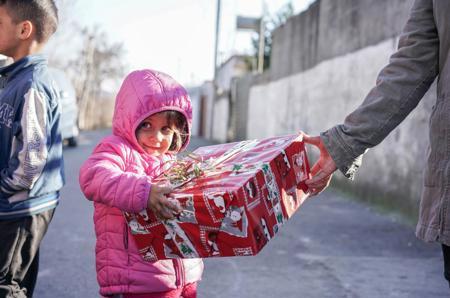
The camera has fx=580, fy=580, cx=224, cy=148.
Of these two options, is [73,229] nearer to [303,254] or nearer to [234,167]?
[303,254]

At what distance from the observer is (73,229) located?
18.9ft

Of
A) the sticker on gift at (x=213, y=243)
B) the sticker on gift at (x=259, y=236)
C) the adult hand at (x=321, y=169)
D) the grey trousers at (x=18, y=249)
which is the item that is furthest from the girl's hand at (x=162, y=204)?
the grey trousers at (x=18, y=249)

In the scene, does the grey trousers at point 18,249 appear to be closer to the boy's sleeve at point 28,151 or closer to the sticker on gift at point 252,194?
the boy's sleeve at point 28,151

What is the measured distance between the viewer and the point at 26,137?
2318 mm

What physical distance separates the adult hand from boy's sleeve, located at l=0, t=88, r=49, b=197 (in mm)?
1069

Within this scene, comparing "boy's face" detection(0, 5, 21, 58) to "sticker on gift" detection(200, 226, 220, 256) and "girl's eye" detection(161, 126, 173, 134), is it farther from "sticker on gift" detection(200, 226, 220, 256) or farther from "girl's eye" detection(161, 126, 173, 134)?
"sticker on gift" detection(200, 226, 220, 256)

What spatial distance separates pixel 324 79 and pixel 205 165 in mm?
8343

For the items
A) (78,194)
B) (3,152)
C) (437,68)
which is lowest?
(78,194)

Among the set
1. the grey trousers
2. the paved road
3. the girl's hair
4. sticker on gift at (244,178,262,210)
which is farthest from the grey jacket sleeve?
the paved road

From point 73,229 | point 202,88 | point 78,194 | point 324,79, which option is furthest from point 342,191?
point 202,88

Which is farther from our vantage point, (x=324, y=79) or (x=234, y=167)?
(x=324, y=79)

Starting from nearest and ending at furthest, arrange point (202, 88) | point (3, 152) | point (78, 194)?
1. point (3, 152)
2. point (78, 194)
3. point (202, 88)

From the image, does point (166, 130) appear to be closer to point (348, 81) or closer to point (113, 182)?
point (113, 182)

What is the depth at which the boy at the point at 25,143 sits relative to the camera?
7.66 ft
